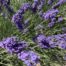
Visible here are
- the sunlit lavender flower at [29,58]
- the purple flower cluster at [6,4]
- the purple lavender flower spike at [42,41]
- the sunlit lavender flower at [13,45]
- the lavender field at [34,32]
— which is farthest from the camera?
the purple flower cluster at [6,4]

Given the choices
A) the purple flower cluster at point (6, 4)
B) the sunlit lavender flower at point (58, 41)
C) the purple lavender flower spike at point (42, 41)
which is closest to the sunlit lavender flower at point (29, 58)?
the purple lavender flower spike at point (42, 41)

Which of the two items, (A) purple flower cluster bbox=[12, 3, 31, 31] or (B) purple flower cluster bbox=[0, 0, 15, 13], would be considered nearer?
(A) purple flower cluster bbox=[12, 3, 31, 31]

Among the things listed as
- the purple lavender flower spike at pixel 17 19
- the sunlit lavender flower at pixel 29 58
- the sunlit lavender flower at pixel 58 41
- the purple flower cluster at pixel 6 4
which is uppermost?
the purple flower cluster at pixel 6 4

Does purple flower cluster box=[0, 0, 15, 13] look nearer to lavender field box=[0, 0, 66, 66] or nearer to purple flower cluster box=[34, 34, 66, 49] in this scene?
lavender field box=[0, 0, 66, 66]

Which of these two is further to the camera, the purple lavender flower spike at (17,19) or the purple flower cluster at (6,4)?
the purple flower cluster at (6,4)

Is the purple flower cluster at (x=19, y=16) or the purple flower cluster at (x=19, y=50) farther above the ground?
the purple flower cluster at (x=19, y=16)

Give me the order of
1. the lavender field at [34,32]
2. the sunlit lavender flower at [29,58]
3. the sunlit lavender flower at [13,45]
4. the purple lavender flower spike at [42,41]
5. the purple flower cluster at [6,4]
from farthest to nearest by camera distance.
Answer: the purple flower cluster at [6,4] < the lavender field at [34,32] < the purple lavender flower spike at [42,41] < the sunlit lavender flower at [13,45] < the sunlit lavender flower at [29,58]

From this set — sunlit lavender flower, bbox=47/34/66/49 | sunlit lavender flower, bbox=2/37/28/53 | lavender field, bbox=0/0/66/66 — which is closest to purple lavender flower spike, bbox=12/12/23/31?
lavender field, bbox=0/0/66/66

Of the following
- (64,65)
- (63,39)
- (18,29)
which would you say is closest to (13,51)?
(18,29)

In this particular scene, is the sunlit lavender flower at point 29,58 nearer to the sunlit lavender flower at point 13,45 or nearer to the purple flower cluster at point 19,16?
the sunlit lavender flower at point 13,45
